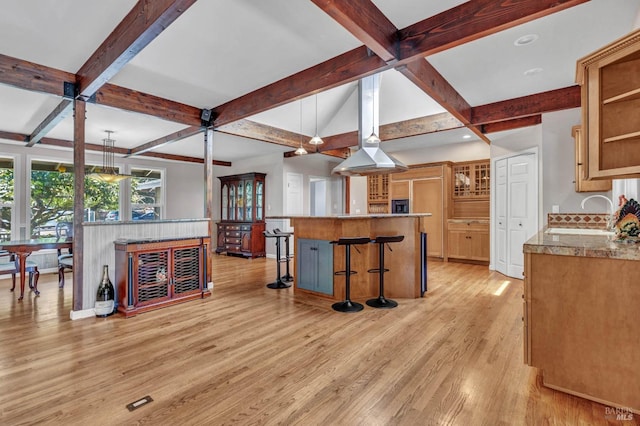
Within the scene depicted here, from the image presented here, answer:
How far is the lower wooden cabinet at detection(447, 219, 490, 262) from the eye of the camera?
19.7ft

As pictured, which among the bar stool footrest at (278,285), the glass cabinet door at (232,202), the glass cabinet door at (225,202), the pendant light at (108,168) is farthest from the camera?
the glass cabinet door at (225,202)

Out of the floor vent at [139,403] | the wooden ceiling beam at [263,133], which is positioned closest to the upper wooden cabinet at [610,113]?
the floor vent at [139,403]

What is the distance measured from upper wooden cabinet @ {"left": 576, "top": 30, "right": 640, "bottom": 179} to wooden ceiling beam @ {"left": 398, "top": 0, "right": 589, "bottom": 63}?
45 centimetres

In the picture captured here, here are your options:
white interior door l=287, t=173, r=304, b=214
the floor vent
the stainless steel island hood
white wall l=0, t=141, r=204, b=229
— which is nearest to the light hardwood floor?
the floor vent

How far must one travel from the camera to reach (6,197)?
5.57 metres

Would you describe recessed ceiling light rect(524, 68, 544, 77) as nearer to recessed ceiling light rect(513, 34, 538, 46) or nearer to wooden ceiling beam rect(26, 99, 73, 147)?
recessed ceiling light rect(513, 34, 538, 46)

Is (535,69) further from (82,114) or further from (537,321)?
(82,114)

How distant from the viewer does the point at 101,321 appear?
10.5 ft

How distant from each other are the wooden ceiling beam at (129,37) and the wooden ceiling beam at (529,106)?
3.97m

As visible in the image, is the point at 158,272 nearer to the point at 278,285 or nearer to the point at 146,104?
the point at 278,285

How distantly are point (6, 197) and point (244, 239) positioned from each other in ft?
14.1

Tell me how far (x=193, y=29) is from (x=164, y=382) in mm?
2736

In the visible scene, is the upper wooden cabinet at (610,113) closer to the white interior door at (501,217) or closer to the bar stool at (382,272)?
the bar stool at (382,272)

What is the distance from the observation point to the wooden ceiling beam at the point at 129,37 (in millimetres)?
1995
